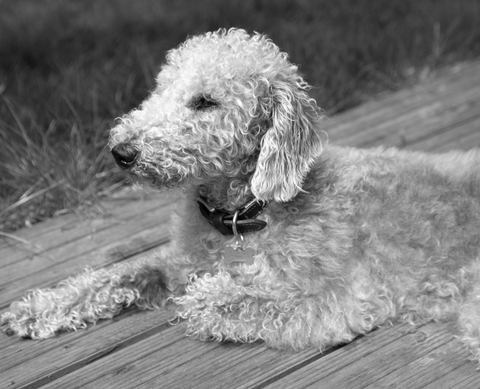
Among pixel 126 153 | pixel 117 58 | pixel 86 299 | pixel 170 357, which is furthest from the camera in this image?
pixel 117 58

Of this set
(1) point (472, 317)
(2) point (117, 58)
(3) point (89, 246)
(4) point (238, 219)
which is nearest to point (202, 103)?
(4) point (238, 219)

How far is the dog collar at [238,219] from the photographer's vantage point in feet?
9.94

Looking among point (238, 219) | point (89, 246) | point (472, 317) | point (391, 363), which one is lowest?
point (89, 246)

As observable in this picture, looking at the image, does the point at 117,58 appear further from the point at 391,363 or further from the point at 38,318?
the point at 391,363

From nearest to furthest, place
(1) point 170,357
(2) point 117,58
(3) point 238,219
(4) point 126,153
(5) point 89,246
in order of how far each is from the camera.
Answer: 1. (4) point 126,153
2. (1) point 170,357
3. (3) point 238,219
4. (5) point 89,246
5. (2) point 117,58

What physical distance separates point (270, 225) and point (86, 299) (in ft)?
2.92

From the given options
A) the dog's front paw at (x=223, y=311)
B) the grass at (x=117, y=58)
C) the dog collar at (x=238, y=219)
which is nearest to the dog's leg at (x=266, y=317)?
the dog's front paw at (x=223, y=311)

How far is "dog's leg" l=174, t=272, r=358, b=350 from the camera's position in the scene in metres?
2.93

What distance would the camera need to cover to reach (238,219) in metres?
3.06

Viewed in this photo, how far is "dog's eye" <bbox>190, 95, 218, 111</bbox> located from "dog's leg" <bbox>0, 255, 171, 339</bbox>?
814mm

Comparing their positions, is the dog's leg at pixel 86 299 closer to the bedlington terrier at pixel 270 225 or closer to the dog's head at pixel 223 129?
the bedlington terrier at pixel 270 225

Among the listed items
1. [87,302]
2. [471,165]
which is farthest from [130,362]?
[471,165]

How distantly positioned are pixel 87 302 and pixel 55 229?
3.08 ft

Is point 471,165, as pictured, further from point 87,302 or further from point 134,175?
point 87,302
